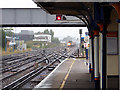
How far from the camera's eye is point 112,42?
1098 cm

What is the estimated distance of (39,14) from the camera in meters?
25.2

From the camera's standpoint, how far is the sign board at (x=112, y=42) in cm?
1070

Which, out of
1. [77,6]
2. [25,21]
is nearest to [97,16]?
[77,6]

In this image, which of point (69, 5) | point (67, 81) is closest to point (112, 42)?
point (69, 5)

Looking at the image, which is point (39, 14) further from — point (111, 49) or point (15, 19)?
point (111, 49)

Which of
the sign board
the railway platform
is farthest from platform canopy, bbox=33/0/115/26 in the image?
the railway platform

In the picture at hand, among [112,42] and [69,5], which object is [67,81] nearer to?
[112,42]

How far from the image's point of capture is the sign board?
35.1 ft

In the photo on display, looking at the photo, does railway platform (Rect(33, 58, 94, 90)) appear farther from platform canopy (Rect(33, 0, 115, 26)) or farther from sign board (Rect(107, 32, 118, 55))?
platform canopy (Rect(33, 0, 115, 26))

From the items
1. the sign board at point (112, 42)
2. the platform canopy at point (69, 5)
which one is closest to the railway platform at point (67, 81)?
the sign board at point (112, 42)

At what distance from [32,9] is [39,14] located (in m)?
0.89

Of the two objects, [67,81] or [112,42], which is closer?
[112,42]

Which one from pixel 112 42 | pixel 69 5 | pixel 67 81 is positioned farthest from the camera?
pixel 67 81

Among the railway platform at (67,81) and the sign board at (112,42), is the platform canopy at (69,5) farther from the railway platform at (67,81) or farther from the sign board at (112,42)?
the railway platform at (67,81)
